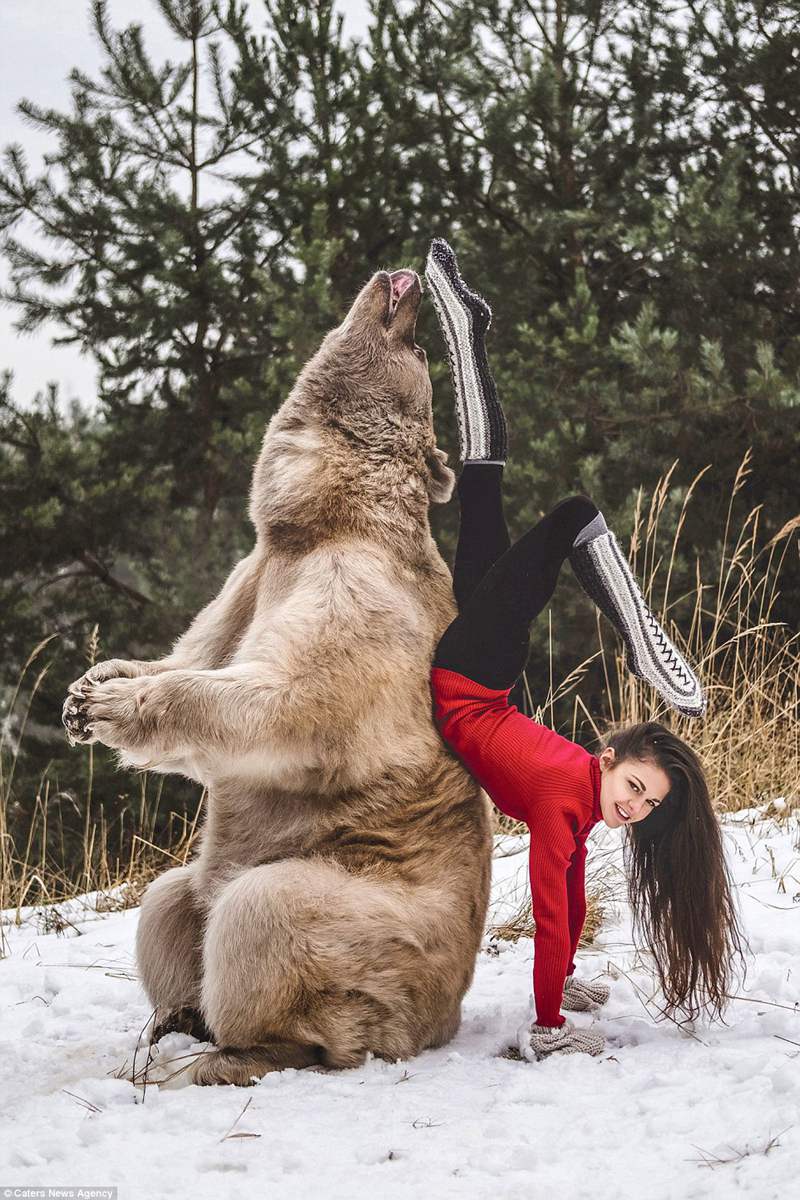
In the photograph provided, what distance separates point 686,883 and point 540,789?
43 centimetres

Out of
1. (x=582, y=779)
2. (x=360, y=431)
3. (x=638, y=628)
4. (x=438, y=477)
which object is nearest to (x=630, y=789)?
(x=582, y=779)

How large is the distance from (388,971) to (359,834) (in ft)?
1.06

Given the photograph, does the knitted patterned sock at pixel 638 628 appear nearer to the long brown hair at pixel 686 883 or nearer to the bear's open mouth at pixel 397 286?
the long brown hair at pixel 686 883

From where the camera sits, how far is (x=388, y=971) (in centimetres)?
264

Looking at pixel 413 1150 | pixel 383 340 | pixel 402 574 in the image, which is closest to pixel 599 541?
pixel 402 574

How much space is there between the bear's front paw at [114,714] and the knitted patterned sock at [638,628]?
109 centimetres

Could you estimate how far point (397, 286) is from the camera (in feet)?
11.1

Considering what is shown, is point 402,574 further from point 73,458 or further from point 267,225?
point 267,225

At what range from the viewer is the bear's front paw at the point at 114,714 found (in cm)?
271

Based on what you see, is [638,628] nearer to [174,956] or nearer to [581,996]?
[581,996]

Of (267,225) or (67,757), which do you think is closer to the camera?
(67,757)

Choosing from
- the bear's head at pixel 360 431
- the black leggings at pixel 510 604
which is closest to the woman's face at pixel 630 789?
the black leggings at pixel 510 604

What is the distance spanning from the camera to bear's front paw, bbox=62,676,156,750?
8.90ft

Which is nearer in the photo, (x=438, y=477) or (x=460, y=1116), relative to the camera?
(x=460, y=1116)
